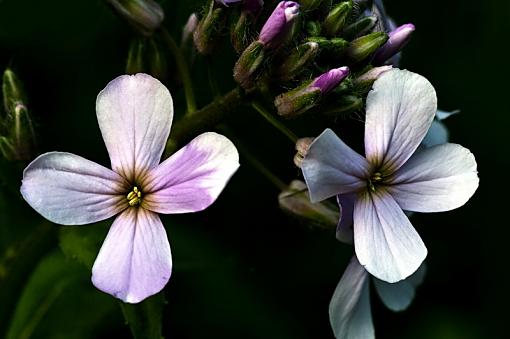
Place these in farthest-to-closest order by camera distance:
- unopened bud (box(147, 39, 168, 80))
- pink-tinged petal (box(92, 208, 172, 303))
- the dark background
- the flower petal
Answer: the dark background
the flower petal
unopened bud (box(147, 39, 168, 80))
pink-tinged petal (box(92, 208, 172, 303))

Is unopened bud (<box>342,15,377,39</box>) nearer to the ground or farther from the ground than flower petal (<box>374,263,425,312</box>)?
farther from the ground

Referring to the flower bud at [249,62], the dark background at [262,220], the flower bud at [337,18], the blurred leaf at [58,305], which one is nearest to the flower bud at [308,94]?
the flower bud at [249,62]

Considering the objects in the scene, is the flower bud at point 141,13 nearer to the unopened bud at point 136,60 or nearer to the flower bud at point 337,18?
the unopened bud at point 136,60

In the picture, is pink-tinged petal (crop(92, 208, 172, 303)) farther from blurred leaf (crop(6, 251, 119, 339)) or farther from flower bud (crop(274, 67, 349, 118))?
blurred leaf (crop(6, 251, 119, 339))

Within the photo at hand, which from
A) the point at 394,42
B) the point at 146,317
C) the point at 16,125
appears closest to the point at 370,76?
the point at 394,42

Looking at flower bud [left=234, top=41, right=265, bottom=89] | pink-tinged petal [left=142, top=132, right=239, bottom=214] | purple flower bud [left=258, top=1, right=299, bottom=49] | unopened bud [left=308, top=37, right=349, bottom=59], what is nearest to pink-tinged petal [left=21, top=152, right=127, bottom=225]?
pink-tinged petal [left=142, top=132, right=239, bottom=214]

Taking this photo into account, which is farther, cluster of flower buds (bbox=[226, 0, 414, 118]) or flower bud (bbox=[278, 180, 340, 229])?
flower bud (bbox=[278, 180, 340, 229])

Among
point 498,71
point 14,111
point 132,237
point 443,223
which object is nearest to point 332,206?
point 132,237

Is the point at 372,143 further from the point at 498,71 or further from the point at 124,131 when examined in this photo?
the point at 498,71
